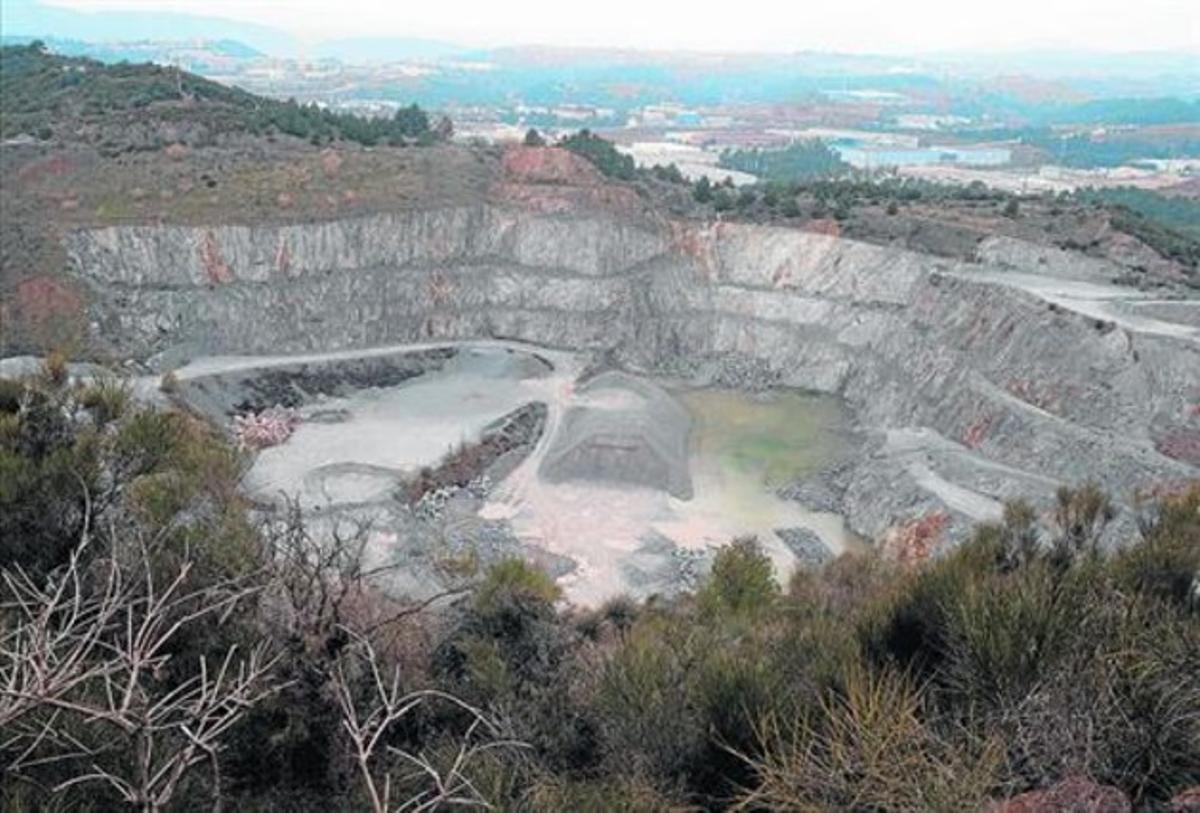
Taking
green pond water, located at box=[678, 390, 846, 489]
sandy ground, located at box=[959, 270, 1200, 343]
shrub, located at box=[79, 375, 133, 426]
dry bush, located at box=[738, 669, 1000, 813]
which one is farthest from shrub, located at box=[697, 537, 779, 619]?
sandy ground, located at box=[959, 270, 1200, 343]

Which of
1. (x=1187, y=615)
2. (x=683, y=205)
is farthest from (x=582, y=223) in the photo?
(x=1187, y=615)

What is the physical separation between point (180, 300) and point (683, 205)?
34.4m

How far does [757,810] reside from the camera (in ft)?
35.1

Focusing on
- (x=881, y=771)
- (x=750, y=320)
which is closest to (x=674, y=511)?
(x=750, y=320)

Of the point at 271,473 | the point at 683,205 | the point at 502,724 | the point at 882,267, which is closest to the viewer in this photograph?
the point at 502,724

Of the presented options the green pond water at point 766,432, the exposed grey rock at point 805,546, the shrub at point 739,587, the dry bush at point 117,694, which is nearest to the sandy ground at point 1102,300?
the green pond water at point 766,432

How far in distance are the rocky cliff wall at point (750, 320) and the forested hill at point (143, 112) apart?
14.1 m

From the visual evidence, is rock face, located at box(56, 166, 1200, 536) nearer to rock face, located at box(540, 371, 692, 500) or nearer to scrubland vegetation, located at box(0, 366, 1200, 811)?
rock face, located at box(540, 371, 692, 500)

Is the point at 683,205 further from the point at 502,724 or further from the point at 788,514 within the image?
the point at 502,724

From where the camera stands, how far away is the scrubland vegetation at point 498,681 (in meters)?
8.90

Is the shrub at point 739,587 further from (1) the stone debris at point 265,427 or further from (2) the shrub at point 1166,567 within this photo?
(1) the stone debris at point 265,427

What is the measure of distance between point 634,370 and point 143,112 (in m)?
40.5

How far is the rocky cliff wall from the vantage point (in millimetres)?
43250

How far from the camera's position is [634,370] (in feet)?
206
